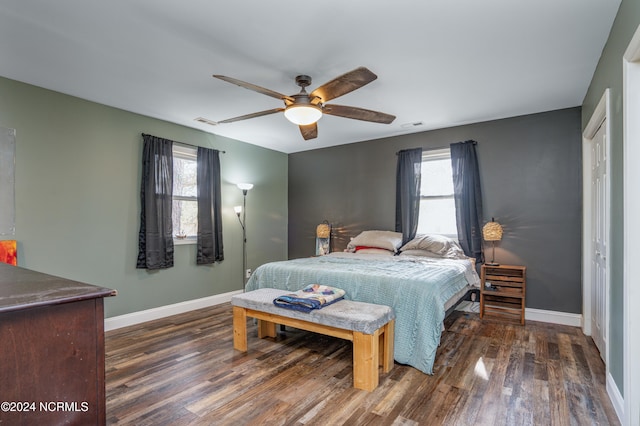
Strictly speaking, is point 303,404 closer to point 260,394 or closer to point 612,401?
point 260,394

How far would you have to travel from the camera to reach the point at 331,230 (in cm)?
568

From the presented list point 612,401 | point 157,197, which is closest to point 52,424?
point 612,401

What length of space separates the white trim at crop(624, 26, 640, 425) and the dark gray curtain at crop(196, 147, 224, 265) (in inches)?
167

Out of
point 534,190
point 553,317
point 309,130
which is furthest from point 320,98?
point 553,317

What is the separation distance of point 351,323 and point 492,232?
8.38 feet

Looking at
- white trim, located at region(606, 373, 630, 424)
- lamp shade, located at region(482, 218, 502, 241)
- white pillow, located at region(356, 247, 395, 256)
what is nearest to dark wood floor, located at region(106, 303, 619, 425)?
white trim, located at region(606, 373, 630, 424)

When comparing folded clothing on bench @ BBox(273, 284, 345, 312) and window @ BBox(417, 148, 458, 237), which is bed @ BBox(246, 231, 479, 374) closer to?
folded clothing on bench @ BBox(273, 284, 345, 312)

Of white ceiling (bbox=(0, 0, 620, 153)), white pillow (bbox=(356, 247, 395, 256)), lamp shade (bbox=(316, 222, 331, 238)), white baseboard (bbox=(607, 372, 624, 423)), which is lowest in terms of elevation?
white baseboard (bbox=(607, 372, 624, 423))

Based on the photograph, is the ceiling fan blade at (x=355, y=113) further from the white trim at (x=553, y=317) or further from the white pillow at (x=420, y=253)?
the white trim at (x=553, y=317)

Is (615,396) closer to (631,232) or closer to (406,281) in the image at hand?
(631,232)

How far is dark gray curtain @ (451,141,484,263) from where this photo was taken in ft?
14.0

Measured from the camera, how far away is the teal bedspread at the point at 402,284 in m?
2.59

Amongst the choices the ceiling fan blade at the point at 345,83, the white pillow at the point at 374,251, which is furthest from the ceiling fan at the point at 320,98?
the white pillow at the point at 374,251

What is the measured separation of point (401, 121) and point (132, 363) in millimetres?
3854
